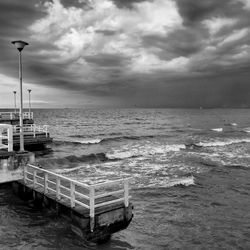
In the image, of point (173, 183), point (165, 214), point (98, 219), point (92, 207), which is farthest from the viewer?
point (173, 183)

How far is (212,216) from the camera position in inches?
436

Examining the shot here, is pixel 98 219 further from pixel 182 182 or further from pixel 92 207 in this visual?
pixel 182 182

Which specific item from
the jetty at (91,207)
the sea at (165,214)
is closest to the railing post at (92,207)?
the jetty at (91,207)

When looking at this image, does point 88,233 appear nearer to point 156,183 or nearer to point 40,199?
point 40,199

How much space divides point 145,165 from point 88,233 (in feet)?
45.9

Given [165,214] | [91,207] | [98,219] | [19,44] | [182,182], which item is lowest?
[165,214]

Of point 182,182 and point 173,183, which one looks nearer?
point 173,183

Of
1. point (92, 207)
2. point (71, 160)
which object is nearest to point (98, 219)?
point (92, 207)

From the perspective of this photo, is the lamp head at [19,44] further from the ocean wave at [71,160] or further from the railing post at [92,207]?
the ocean wave at [71,160]

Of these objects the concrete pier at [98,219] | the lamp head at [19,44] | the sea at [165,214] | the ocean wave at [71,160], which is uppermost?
the lamp head at [19,44]

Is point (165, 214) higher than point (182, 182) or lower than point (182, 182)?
lower

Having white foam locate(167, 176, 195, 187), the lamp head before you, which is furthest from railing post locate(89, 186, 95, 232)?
white foam locate(167, 176, 195, 187)

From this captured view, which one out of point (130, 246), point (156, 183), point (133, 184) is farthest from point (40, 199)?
point (156, 183)

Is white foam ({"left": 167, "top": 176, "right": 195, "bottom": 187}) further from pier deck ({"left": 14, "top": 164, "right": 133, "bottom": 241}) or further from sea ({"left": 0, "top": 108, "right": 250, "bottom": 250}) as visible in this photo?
pier deck ({"left": 14, "top": 164, "right": 133, "bottom": 241})
